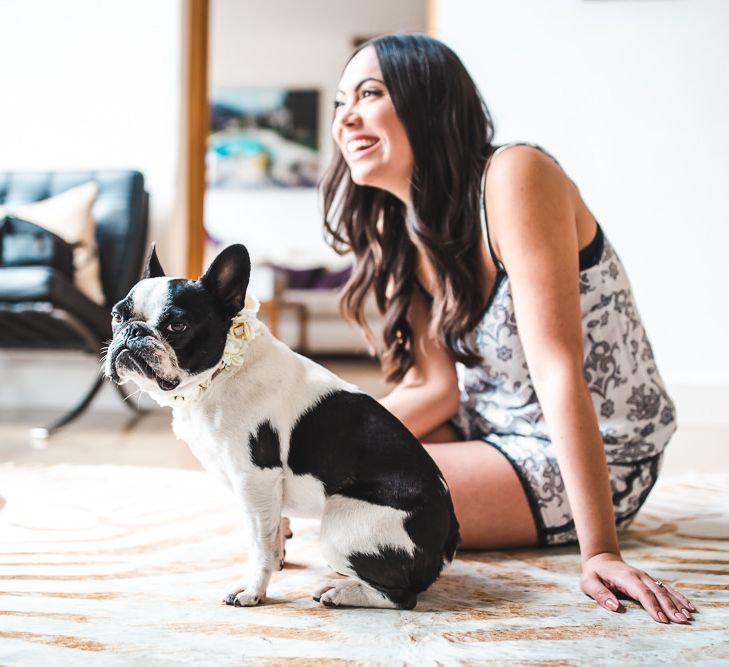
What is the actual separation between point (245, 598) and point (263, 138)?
7248 mm

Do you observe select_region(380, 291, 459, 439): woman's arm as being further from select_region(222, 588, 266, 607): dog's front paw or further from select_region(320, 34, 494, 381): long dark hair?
select_region(222, 588, 266, 607): dog's front paw

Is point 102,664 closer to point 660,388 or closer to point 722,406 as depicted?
point 660,388

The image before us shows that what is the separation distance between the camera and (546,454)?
139 centimetres

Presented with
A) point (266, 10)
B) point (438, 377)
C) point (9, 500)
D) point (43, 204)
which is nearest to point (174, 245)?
point (43, 204)

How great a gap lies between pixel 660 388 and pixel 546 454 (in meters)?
0.27

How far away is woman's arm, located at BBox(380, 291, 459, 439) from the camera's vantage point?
1.55 meters

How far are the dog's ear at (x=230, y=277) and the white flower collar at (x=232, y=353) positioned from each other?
2 cm

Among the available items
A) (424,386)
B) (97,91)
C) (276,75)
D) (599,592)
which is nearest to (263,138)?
(276,75)

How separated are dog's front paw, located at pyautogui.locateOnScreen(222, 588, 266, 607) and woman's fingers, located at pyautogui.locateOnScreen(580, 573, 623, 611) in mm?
458

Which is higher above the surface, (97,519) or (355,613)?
(355,613)

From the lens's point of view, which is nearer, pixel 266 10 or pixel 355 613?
pixel 355 613

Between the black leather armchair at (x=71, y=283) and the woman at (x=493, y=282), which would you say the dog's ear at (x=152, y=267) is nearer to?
the woman at (x=493, y=282)

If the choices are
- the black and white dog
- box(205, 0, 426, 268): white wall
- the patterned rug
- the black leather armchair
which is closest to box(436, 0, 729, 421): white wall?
the black leather armchair

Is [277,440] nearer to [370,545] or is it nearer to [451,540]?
[370,545]
